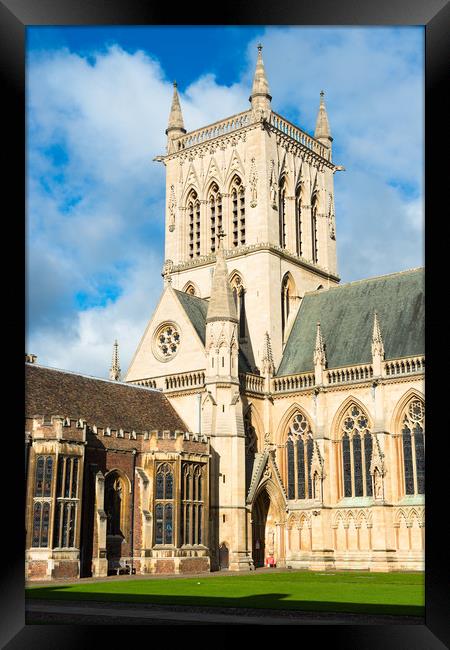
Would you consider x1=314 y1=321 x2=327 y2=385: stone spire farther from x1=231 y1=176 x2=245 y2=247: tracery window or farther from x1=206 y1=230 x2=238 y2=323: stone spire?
x1=231 y1=176 x2=245 y2=247: tracery window

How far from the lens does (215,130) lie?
210 feet

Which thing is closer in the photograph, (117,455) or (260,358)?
(117,455)

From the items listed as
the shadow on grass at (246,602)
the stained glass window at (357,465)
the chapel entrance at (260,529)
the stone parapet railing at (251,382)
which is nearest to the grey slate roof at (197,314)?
the stone parapet railing at (251,382)

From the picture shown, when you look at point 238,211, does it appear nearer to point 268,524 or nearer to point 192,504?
point 268,524

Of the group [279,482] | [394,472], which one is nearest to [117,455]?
[279,482]

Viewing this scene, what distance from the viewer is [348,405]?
50844 millimetres

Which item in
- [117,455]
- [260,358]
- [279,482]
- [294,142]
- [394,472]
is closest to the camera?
[117,455]

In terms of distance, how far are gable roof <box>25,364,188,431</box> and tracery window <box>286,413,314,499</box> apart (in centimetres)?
714

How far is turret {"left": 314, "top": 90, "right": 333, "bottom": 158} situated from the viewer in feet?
227

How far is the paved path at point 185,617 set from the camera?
747 inches
